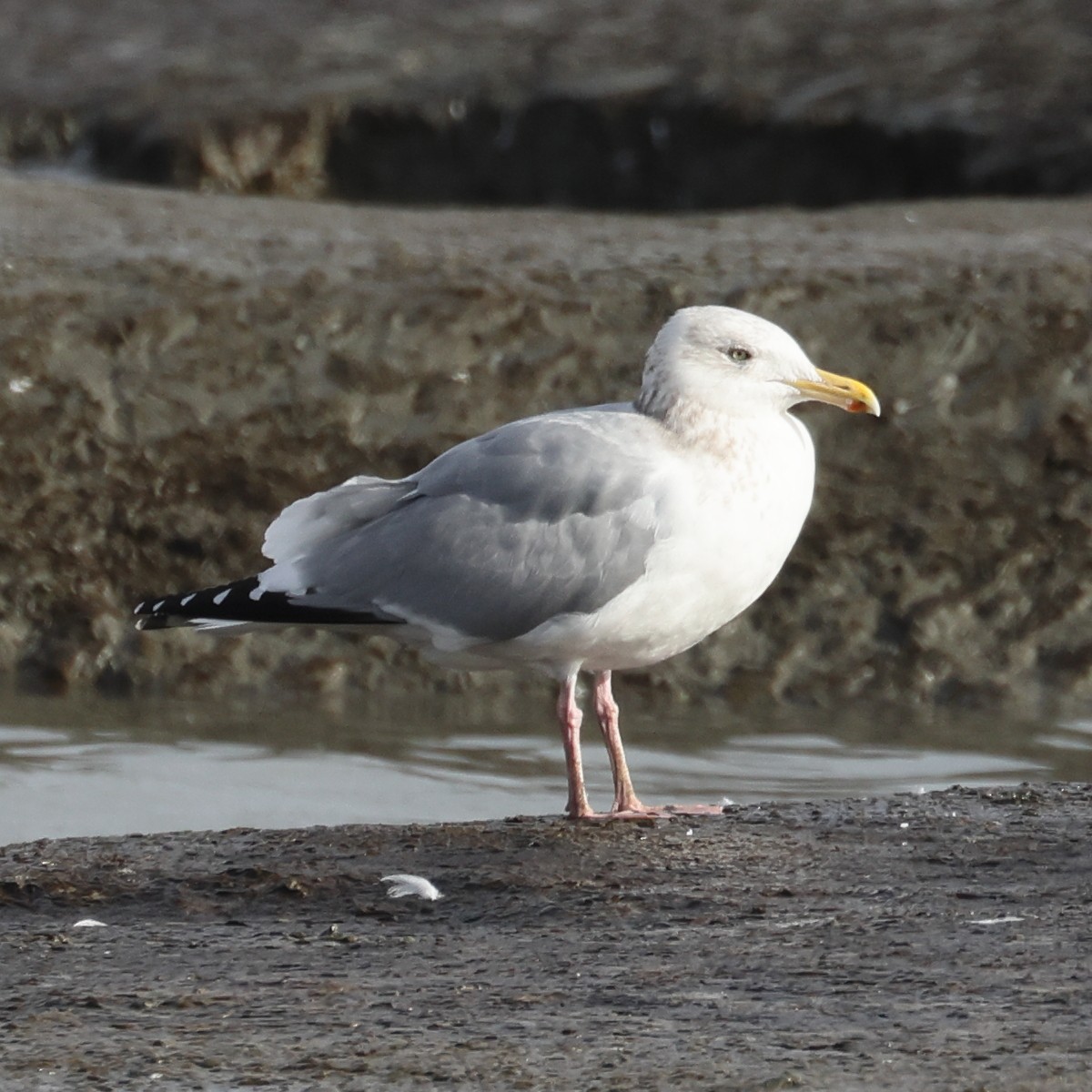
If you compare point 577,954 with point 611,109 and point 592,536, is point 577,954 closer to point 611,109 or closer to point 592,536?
point 592,536

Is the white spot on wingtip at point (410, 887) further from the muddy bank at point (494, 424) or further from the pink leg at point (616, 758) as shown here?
the muddy bank at point (494, 424)

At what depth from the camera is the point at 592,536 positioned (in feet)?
14.5

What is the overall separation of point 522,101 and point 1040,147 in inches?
104

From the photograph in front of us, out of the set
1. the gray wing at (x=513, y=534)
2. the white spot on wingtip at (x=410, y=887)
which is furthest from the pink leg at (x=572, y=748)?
the white spot on wingtip at (x=410, y=887)

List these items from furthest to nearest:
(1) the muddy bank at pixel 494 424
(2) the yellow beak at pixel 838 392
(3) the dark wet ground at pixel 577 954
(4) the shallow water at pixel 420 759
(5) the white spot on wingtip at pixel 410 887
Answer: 1. (1) the muddy bank at pixel 494 424
2. (4) the shallow water at pixel 420 759
3. (2) the yellow beak at pixel 838 392
4. (5) the white spot on wingtip at pixel 410 887
5. (3) the dark wet ground at pixel 577 954

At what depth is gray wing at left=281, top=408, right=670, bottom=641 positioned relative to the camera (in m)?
4.43

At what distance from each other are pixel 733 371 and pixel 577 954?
4.75ft

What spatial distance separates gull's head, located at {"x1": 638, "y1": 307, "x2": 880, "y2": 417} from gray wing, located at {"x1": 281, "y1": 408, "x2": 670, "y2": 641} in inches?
4.4

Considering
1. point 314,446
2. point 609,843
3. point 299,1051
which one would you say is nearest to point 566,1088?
point 299,1051

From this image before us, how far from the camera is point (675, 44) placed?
11.8 metres

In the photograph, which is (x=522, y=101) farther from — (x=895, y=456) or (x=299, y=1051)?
(x=299, y=1051)

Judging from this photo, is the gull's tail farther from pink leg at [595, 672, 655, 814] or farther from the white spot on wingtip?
the white spot on wingtip

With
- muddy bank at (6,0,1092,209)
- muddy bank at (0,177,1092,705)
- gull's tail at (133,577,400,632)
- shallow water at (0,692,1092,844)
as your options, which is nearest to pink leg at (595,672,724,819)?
gull's tail at (133,577,400,632)

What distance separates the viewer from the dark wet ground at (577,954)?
3.06 metres
